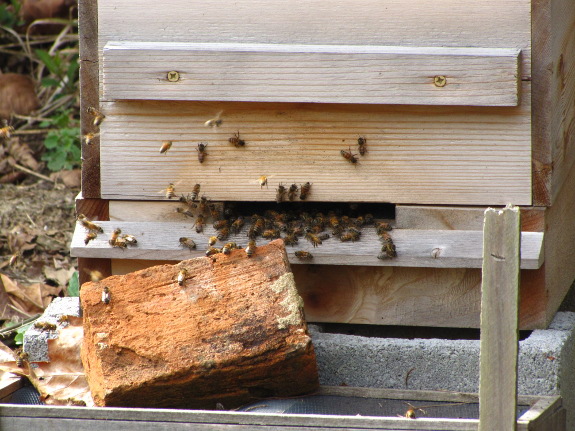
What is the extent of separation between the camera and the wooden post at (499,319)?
225 centimetres

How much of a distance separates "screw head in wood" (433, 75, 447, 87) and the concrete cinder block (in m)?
1.03

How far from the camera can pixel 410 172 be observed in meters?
3.41

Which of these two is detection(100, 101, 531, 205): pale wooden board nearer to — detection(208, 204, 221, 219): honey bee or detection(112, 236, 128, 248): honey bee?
detection(208, 204, 221, 219): honey bee

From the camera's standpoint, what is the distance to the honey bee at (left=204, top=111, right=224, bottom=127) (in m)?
3.43

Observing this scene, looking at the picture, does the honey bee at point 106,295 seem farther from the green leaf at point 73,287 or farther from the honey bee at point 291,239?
the green leaf at point 73,287

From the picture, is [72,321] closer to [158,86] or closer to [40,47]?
[158,86]

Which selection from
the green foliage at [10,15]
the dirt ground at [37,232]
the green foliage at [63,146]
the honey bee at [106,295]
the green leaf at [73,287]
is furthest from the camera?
the green foliage at [10,15]

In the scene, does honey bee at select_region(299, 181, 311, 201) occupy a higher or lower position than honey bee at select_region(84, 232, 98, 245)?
higher

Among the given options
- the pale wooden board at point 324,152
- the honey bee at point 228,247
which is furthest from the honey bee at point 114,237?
the honey bee at point 228,247

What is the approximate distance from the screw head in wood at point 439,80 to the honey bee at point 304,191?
659mm

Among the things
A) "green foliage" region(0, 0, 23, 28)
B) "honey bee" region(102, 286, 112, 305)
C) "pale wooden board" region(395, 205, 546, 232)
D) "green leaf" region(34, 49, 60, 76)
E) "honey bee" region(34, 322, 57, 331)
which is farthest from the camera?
"green foliage" region(0, 0, 23, 28)

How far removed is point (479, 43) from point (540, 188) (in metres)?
0.62

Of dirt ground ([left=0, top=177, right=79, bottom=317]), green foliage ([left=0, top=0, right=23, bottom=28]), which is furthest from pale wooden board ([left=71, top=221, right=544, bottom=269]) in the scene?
green foliage ([left=0, top=0, right=23, bottom=28])

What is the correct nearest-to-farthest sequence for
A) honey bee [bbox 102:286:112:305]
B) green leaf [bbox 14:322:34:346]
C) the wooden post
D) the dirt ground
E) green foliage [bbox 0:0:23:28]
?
the wooden post → honey bee [bbox 102:286:112:305] → green leaf [bbox 14:322:34:346] → the dirt ground → green foliage [bbox 0:0:23:28]
